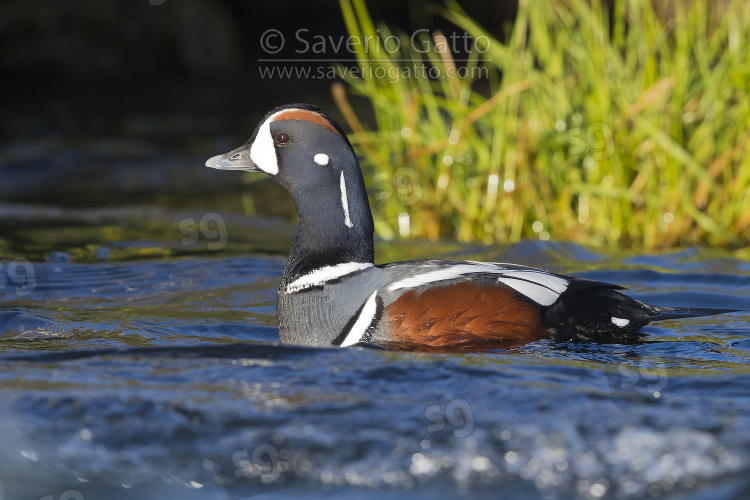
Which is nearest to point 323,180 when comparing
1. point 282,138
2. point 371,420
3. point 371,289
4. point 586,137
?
point 282,138

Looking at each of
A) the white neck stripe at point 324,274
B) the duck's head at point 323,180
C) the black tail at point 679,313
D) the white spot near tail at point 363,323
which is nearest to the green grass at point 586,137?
the black tail at point 679,313

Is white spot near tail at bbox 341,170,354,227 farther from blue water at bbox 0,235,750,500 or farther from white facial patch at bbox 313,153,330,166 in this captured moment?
blue water at bbox 0,235,750,500

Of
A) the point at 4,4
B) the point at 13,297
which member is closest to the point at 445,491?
the point at 13,297

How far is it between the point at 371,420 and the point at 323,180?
4.39 ft

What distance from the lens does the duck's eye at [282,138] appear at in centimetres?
433

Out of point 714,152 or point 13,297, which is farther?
point 714,152

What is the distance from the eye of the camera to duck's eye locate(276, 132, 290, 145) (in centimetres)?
433

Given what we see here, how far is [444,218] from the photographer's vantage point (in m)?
6.89

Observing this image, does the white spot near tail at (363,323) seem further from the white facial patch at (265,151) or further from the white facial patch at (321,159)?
the white facial patch at (265,151)

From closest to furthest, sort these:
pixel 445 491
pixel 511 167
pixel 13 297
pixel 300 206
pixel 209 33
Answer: pixel 445 491 → pixel 300 206 → pixel 13 297 → pixel 511 167 → pixel 209 33

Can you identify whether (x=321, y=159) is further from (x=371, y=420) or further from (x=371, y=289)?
(x=371, y=420)

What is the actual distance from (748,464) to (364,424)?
1319 mm

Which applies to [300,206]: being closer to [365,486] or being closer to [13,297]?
[365,486]

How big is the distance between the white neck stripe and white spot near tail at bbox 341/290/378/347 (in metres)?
0.21
